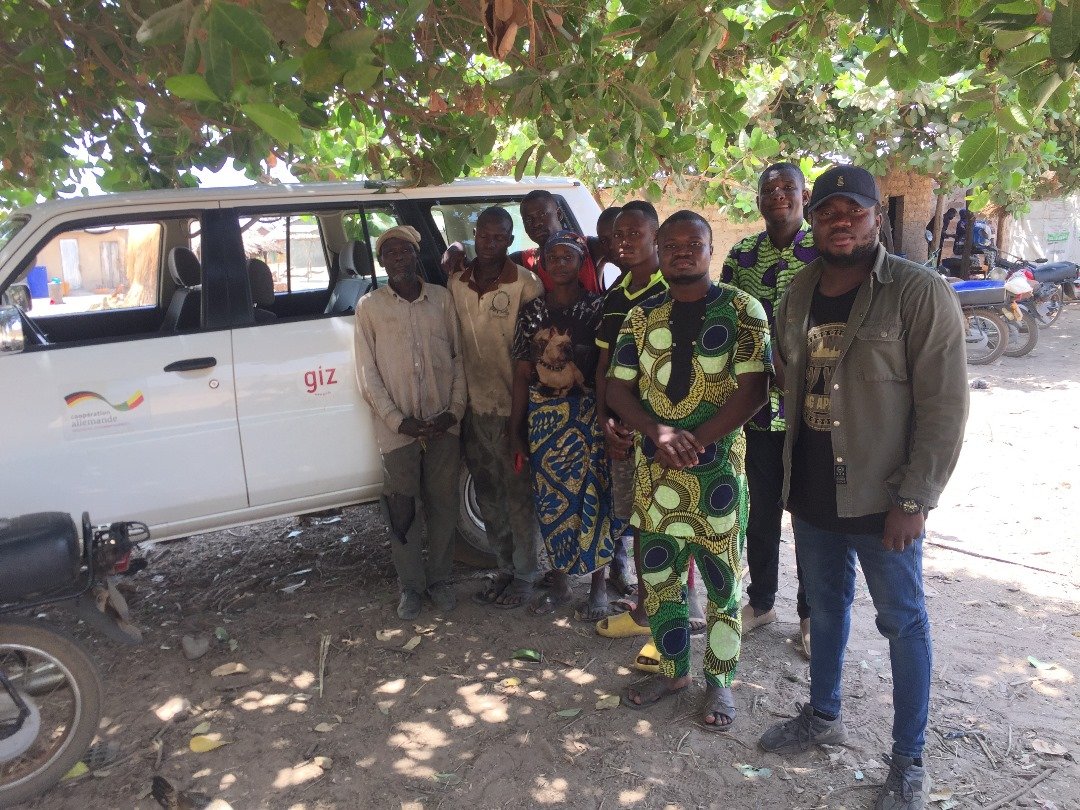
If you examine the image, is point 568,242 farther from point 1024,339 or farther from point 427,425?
point 1024,339

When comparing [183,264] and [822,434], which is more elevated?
[183,264]

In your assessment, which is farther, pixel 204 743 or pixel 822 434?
pixel 204 743

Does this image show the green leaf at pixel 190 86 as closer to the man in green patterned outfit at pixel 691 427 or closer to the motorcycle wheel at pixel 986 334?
the man in green patterned outfit at pixel 691 427

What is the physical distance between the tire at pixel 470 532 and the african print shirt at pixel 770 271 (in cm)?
167

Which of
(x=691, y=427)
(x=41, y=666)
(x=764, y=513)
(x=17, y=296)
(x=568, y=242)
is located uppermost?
(x=568, y=242)

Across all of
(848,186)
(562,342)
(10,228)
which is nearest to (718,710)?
(562,342)

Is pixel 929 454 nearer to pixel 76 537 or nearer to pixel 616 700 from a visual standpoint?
pixel 616 700

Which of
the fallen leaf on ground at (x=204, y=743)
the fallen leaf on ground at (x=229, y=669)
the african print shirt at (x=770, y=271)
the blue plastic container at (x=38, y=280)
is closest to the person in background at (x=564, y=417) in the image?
the african print shirt at (x=770, y=271)

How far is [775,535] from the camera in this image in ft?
12.0

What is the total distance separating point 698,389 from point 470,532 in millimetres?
1977

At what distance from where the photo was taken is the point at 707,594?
3152mm

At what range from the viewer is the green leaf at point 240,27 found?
6.10 ft

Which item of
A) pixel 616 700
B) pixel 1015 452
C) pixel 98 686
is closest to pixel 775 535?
pixel 616 700

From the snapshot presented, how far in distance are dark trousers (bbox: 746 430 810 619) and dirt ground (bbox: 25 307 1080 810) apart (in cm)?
22
